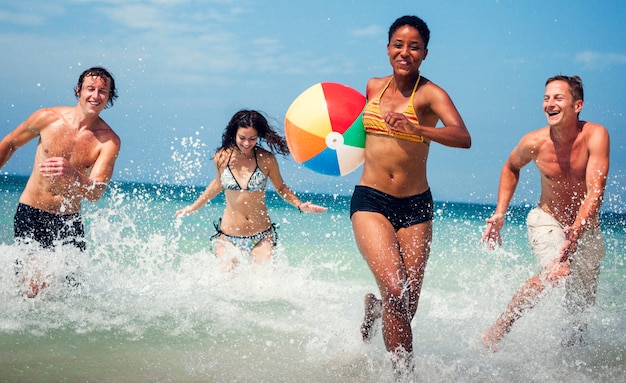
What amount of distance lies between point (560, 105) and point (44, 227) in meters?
4.51

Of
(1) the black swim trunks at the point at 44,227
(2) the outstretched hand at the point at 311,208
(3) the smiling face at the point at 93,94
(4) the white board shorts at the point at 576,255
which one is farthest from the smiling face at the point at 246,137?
(4) the white board shorts at the point at 576,255

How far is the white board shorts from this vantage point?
547cm

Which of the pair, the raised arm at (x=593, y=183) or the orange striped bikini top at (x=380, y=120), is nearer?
the orange striped bikini top at (x=380, y=120)

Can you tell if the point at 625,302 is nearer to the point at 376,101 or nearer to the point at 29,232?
the point at 376,101

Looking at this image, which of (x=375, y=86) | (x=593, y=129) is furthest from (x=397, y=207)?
(x=593, y=129)

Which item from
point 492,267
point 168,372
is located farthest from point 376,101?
point 492,267

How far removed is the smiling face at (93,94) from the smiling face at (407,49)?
2770 mm

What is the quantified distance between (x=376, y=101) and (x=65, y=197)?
301 cm

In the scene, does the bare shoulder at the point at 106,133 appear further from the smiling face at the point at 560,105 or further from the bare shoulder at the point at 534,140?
the smiling face at the point at 560,105

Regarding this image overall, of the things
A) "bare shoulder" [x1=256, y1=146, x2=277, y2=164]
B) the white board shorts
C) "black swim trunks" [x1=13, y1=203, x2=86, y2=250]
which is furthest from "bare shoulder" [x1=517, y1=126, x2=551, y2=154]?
"black swim trunks" [x1=13, y1=203, x2=86, y2=250]

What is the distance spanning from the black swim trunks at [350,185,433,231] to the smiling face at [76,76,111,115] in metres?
2.68

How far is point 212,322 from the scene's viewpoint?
5688 millimetres

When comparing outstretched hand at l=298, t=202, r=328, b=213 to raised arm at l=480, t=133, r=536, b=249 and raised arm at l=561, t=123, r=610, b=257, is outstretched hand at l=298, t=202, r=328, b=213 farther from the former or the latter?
raised arm at l=561, t=123, r=610, b=257

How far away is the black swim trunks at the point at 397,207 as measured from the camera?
14.5 ft
